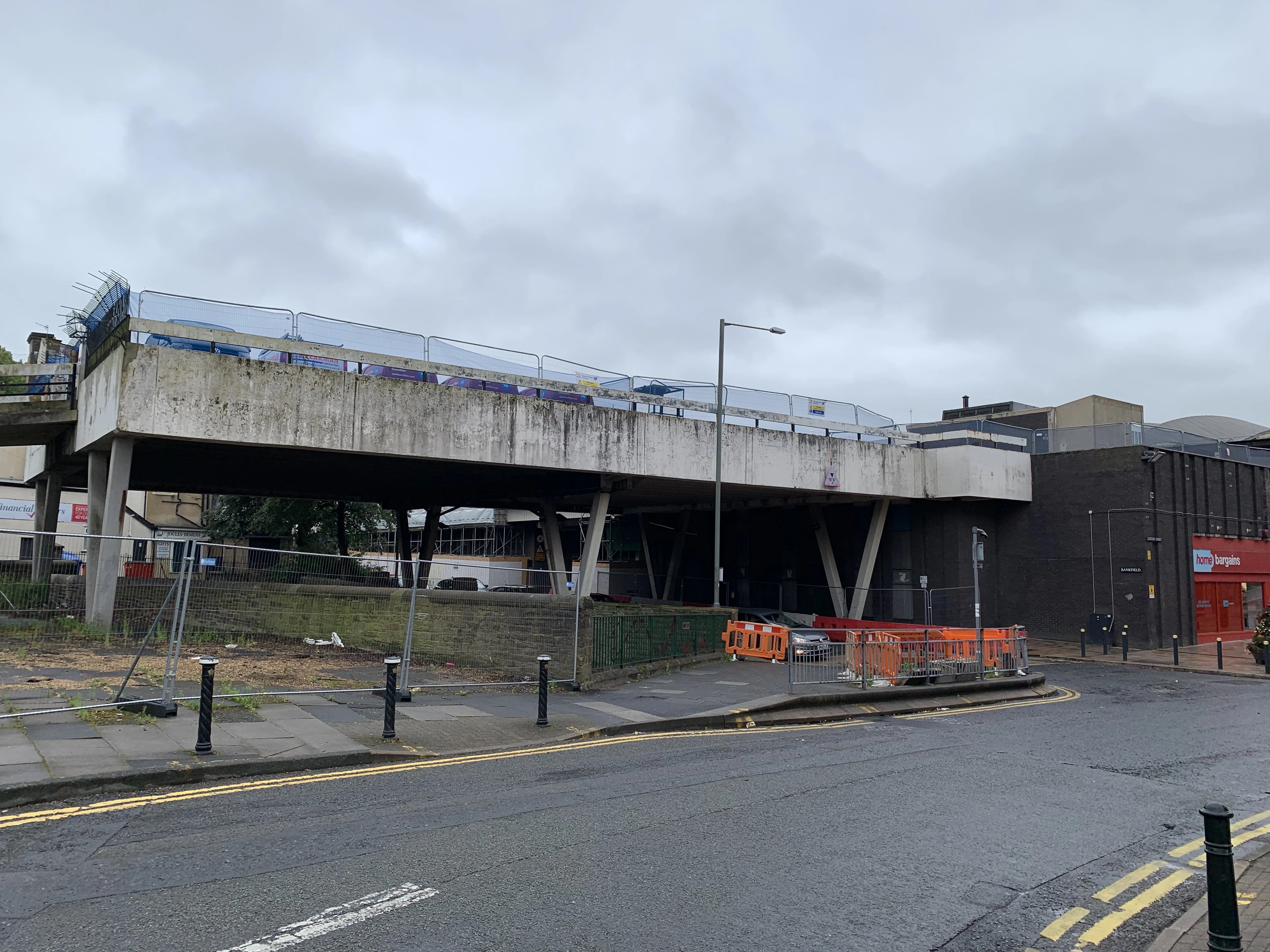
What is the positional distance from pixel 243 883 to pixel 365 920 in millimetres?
1146

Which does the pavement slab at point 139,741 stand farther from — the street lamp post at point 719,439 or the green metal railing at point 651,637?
the street lamp post at point 719,439

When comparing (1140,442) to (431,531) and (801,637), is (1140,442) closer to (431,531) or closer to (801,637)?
(801,637)

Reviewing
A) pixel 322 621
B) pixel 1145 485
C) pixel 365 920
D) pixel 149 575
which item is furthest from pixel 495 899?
pixel 1145 485

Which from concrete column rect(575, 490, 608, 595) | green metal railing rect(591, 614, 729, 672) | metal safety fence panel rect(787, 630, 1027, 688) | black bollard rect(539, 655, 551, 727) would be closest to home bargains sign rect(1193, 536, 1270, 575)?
metal safety fence panel rect(787, 630, 1027, 688)

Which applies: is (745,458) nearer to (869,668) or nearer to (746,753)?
(869,668)

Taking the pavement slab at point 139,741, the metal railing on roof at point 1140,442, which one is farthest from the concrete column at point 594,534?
the pavement slab at point 139,741

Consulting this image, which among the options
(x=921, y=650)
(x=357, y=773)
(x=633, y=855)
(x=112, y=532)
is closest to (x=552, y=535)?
(x=112, y=532)

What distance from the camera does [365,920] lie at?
5383 millimetres

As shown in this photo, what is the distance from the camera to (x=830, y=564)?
41000 mm

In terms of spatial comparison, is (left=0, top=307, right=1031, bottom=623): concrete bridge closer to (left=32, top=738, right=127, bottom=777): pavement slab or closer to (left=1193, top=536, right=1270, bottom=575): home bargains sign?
(left=32, top=738, right=127, bottom=777): pavement slab

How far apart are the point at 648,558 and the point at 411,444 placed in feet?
104

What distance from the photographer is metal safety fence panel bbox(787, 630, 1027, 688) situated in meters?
18.0

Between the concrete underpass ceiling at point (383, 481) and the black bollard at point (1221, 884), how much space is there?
Result: 23053 mm

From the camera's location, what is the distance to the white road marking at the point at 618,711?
1388 centimetres
